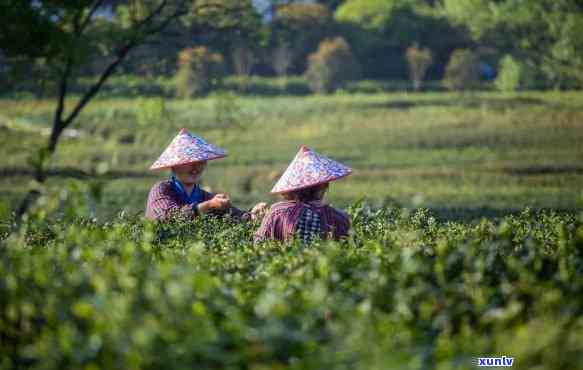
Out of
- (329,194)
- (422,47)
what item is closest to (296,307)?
(329,194)

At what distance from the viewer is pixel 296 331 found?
13.3 ft

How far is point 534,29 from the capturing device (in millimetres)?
52844

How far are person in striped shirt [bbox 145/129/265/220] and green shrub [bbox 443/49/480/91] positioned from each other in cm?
5430

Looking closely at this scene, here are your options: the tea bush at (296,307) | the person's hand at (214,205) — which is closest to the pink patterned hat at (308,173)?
the person's hand at (214,205)

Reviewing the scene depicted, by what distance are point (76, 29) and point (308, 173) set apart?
1268cm

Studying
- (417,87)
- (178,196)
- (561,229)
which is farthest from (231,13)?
(417,87)

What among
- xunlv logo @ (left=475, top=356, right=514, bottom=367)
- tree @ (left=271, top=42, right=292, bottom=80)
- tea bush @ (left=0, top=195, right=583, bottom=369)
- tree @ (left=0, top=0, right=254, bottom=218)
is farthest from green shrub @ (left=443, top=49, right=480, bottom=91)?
xunlv logo @ (left=475, top=356, right=514, bottom=367)

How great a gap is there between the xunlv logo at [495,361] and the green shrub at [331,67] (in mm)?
57669

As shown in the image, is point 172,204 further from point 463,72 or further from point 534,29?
point 463,72

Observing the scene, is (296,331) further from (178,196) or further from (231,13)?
(231,13)

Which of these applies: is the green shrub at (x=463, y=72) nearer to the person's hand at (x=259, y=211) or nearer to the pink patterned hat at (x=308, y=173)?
the person's hand at (x=259, y=211)

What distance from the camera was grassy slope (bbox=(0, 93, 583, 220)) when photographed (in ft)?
88.8

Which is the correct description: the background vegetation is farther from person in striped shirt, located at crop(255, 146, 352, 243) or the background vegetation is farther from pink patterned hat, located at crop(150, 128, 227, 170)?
pink patterned hat, located at crop(150, 128, 227, 170)

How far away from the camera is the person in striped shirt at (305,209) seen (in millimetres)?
6941
